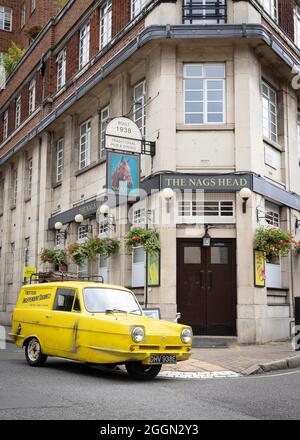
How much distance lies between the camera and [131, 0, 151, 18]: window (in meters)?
18.7

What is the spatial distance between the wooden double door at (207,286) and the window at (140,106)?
4305 mm

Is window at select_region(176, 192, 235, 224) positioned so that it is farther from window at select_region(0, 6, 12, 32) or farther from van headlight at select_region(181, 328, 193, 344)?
window at select_region(0, 6, 12, 32)

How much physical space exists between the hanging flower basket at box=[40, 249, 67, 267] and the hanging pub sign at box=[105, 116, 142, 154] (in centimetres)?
675

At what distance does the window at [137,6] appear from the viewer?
18747 millimetres

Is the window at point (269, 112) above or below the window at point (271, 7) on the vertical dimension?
below

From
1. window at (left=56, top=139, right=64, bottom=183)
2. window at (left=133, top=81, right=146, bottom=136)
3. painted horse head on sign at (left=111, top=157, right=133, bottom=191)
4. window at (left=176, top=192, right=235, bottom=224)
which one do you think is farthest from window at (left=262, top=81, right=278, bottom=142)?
window at (left=56, top=139, right=64, bottom=183)

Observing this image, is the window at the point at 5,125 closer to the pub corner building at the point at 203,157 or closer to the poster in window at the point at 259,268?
the pub corner building at the point at 203,157

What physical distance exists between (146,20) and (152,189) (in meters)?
5.46

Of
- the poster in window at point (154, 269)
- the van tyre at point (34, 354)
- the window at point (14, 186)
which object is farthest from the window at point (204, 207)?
the window at point (14, 186)

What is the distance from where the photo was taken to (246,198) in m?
16.1

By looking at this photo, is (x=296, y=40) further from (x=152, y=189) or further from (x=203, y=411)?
(x=203, y=411)

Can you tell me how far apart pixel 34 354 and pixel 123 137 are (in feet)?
24.3

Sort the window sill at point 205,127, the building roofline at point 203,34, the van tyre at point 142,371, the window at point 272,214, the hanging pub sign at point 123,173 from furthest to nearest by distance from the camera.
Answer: the window at point 272,214
the window sill at point 205,127
the building roofline at point 203,34
the hanging pub sign at point 123,173
the van tyre at point 142,371
